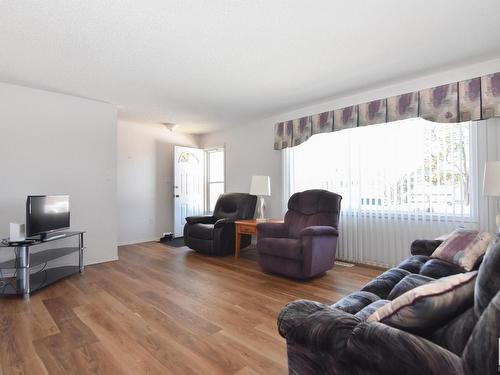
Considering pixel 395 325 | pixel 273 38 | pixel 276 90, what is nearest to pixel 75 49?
pixel 273 38

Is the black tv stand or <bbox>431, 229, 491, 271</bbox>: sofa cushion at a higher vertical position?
<bbox>431, 229, 491, 271</bbox>: sofa cushion

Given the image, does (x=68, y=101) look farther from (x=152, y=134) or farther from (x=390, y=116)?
(x=390, y=116)

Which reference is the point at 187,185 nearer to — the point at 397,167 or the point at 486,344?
the point at 397,167

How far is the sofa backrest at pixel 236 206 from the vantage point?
4.45 meters

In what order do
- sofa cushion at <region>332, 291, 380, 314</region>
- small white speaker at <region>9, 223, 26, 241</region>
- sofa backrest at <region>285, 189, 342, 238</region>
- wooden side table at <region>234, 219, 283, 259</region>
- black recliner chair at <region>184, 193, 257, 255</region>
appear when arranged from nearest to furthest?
sofa cushion at <region>332, 291, 380, 314</region>
small white speaker at <region>9, 223, 26, 241</region>
sofa backrest at <region>285, 189, 342, 238</region>
wooden side table at <region>234, 219, 283, 259</region>
black recliner chair at <region>184, 193, 257, 255</region>

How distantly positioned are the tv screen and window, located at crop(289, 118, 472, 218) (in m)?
3.24

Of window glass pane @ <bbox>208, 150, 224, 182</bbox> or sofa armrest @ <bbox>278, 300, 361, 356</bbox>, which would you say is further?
window glass pane @ <bbox>208, 150, 224, 182</bbox>

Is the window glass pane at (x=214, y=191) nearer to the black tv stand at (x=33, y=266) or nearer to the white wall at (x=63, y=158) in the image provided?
the white wall at (x=63, y=158)

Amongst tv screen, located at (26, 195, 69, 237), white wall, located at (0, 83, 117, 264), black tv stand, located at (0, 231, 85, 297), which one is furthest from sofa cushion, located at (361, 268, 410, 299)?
white wall, located at (0, 83, 117, 264)

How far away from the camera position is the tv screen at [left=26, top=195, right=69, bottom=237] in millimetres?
2752

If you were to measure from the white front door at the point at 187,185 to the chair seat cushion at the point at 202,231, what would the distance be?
4.10 feet

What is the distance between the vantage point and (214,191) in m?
5.97

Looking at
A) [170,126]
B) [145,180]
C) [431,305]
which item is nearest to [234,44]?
[431,305]

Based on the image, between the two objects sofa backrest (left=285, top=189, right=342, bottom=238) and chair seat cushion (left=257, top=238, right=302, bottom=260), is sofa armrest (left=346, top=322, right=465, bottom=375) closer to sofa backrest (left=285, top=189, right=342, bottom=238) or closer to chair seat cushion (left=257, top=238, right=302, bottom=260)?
chair seat cushion (left=257, top=238, right=302, bottom=260)
